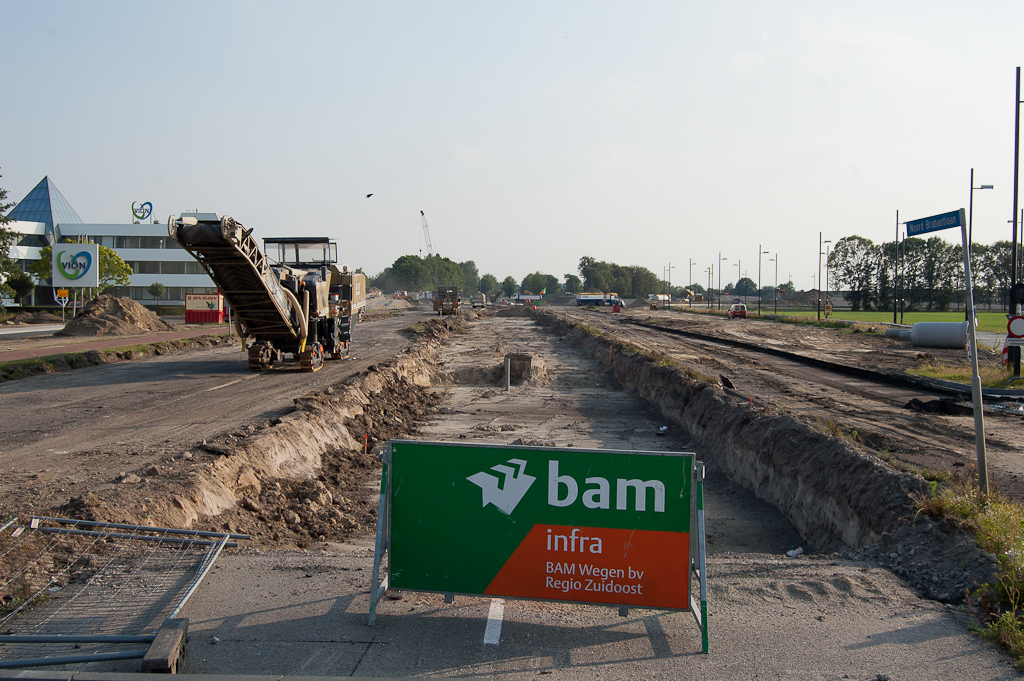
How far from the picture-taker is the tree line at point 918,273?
98.8 meters

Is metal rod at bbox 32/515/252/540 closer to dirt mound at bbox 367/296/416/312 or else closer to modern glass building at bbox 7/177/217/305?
dirt mound at bbox 367/296/416/312

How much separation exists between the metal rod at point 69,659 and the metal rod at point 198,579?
299mm

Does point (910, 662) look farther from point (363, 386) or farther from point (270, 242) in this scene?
point (270, 242)

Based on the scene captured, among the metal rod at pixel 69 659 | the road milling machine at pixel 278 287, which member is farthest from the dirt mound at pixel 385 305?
the metal rod at pixel 69 659

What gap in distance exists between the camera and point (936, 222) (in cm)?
739

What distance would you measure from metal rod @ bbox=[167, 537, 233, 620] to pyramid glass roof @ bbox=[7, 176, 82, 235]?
10051 cm

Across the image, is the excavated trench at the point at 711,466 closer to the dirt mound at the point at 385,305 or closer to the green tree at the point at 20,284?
the green tree at the point at 20,284

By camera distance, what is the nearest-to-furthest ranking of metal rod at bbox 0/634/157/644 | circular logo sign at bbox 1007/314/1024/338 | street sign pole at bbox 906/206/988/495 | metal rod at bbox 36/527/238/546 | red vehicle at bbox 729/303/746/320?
metal rod at bbox 0/634/157/644
metal rod at bbox 36/527/238/546
street sign pole at bbox 906/206/988/495
circular logo sign at bbox 1007/314/1024/338
red vehicle at bbox 729/303/746/320

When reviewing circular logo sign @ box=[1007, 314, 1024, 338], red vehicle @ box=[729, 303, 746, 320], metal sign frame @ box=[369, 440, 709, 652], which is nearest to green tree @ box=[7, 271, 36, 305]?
red vehicle @ box=[729, 303, 746, 320]

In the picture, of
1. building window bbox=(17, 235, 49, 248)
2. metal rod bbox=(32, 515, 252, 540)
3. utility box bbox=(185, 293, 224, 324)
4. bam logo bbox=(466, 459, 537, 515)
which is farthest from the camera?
building window bbox=(17, 235, 49, 248)

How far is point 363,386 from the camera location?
17703 millimetres

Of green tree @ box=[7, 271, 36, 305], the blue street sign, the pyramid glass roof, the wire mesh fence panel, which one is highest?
the pyramid glass roof

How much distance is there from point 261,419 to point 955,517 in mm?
10981

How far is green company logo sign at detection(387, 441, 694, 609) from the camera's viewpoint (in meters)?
4.98
